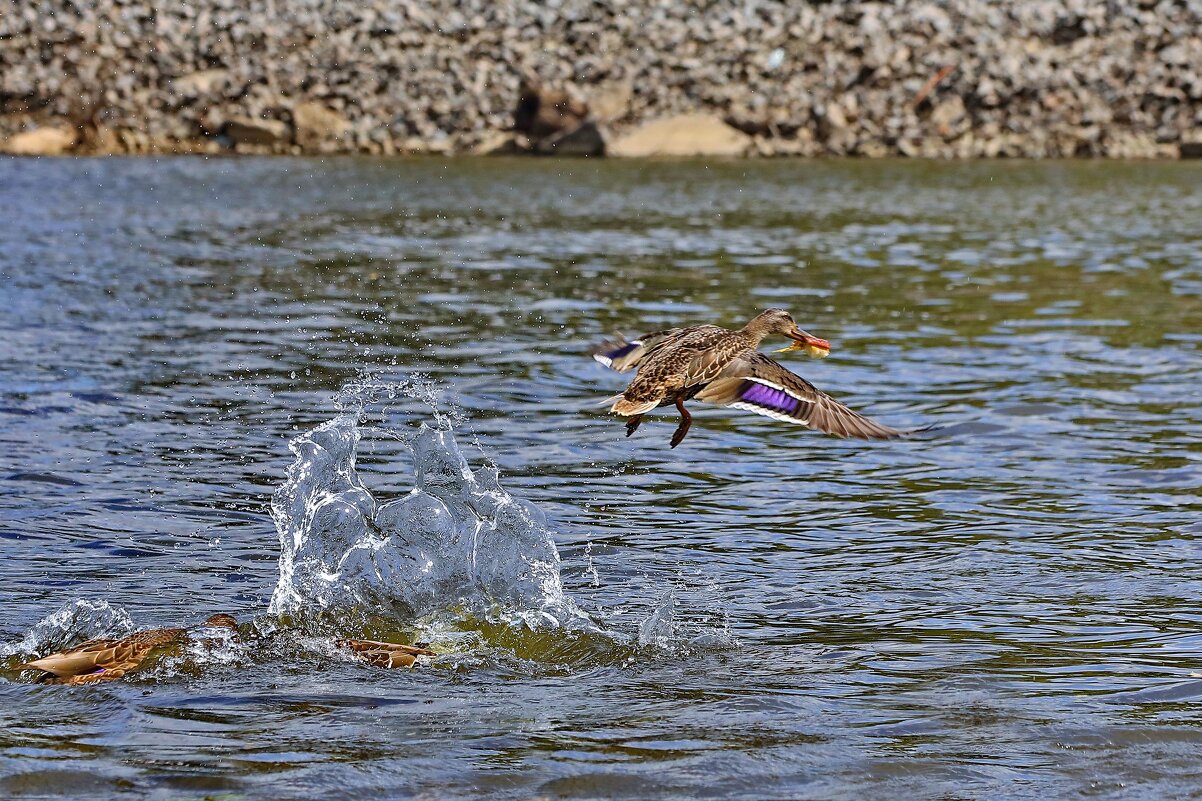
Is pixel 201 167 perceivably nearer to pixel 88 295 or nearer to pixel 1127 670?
pixel 88 295

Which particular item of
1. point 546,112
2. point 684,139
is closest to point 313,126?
point 546,112

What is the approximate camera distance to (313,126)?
33469 mm

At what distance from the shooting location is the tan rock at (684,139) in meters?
32.7

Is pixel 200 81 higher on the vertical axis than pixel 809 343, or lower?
higher

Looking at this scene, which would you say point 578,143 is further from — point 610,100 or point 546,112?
point 610,100

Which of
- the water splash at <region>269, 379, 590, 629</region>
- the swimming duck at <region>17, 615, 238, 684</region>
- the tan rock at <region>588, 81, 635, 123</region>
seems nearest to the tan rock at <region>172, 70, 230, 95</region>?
the tan rock at <region>588, 81, 635, 123</region>

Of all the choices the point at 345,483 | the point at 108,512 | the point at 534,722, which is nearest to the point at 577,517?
the point at 345,483

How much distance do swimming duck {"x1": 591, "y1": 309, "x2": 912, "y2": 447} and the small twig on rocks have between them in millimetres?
26806

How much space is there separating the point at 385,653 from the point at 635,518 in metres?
2.78

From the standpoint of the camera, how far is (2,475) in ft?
33.2

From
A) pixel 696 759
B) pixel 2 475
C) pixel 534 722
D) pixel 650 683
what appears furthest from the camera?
pixel 2 475

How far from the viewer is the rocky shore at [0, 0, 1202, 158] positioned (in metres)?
33.3

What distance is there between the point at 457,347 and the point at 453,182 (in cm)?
1436

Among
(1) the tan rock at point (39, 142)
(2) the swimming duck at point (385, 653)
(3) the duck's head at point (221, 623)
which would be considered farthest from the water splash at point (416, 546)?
(1) the tan rock at point (39, 142)
